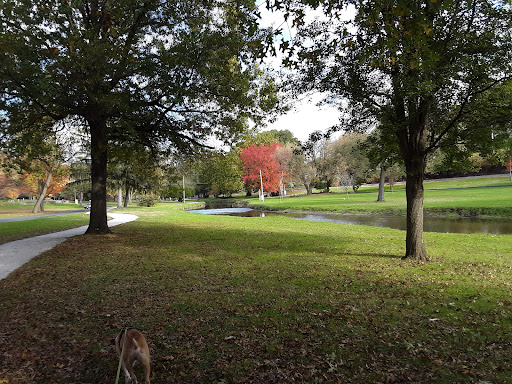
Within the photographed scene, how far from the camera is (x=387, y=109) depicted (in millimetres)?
7945

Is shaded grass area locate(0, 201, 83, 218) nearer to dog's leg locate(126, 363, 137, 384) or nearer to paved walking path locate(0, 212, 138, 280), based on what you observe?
paved walking path locate(0, 212, 138, 280)

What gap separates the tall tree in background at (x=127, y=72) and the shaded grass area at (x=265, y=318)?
16.9ft

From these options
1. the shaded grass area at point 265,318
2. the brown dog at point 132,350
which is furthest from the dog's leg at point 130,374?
the shaded grass area at point 265,318

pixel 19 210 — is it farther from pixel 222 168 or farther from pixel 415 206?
pixel 415 206

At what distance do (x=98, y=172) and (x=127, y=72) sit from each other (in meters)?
4.40

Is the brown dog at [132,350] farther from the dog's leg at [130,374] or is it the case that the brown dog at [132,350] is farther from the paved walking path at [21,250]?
the paved walking path at [21,250]

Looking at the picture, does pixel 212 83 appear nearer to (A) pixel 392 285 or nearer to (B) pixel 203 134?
(B) pixel 203 134

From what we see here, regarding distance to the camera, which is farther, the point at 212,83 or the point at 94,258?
the point at 212,83

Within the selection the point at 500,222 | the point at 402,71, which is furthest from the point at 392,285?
the point at 500,222

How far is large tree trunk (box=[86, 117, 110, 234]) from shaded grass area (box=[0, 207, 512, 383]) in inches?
173

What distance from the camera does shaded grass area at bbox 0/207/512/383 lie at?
10.8 ft

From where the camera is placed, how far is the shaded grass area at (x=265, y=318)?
10.8 ft

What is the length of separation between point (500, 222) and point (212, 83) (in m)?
18.4

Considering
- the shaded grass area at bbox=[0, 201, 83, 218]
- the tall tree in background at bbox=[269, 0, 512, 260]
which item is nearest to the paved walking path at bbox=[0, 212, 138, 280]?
the tall tree in background at bbox=[269, 0, 512, 260]
